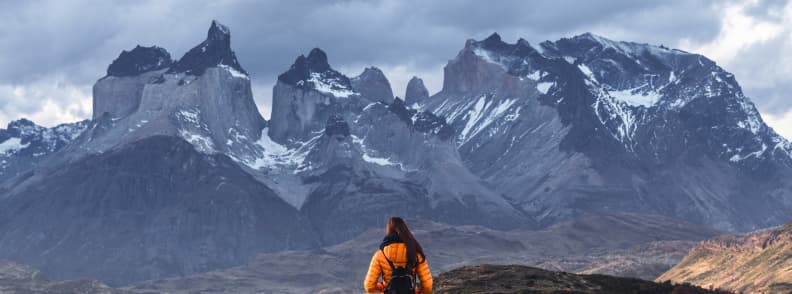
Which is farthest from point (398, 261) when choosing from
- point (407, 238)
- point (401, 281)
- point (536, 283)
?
point (536, 283)

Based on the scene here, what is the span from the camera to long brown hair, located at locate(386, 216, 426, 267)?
161 ft

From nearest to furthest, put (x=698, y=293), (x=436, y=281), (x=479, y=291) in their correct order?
(x=698, y=293), (x=479, y=291), (x=436, y=281)

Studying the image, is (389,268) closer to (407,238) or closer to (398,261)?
(398,261)

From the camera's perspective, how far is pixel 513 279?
474ft

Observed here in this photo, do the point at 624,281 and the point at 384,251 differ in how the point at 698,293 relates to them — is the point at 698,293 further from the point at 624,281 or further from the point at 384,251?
the point at 384,251

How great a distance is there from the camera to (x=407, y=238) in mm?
49125

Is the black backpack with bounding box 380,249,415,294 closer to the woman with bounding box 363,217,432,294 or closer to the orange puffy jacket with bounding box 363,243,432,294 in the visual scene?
the woman with bounding box 363,217,432,294

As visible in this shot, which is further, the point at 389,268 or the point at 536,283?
the point at 536,283

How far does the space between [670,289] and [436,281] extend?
36048 mm

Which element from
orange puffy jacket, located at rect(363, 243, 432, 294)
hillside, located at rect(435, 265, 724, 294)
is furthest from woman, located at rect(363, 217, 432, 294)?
hillside, located at rect(435, 265, 724, 294)

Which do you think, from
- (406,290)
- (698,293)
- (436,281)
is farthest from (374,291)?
(436,281)

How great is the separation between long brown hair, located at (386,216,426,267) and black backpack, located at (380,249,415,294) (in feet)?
1.12

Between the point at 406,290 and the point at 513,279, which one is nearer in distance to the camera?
the point at 406,290

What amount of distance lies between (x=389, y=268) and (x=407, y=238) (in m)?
1.31
